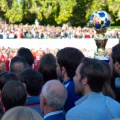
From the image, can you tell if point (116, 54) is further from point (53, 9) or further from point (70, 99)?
point (53, 9)

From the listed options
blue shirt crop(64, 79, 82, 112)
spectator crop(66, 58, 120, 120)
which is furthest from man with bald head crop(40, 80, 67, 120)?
blue shirt crop(64, 79, 82, 112)

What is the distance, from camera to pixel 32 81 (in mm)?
4582

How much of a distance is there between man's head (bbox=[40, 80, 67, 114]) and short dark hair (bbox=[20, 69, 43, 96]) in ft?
2.35

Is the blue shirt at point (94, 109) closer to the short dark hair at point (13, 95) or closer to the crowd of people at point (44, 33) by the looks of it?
the short dark hair at point (13, 95)

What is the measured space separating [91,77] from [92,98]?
0.59 ft

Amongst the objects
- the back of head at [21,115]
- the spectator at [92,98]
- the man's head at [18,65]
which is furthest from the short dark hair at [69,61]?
the back of head at [21,115]

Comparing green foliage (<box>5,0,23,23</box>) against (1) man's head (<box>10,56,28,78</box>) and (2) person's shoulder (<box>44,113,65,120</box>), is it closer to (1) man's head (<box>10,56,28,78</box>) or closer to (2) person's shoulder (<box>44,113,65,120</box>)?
(1) man's head (<box>10,56,28,78</box>)

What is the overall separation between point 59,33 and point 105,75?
31.7 metres

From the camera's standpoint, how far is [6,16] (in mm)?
44156

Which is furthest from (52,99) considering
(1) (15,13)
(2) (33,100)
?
(1) (15,13)

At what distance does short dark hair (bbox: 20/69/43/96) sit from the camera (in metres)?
4.54

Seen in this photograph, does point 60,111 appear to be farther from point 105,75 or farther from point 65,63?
point 65,63

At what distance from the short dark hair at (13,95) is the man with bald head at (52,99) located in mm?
188

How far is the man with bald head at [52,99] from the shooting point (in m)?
3.78
